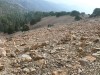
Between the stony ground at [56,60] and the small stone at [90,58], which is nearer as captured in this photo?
the stony ground at [56,60]

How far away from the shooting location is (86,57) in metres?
8.45

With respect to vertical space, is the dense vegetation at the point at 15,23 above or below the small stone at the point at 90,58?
below

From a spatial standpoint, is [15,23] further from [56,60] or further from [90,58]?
[90,58]

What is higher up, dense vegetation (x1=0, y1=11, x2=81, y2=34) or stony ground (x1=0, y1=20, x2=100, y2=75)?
stony ground (x1=0, y1=20, x2=100, y2=75)

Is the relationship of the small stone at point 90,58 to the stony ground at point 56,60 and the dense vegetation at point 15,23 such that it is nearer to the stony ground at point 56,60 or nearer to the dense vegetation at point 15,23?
the stony ground at point 56,60

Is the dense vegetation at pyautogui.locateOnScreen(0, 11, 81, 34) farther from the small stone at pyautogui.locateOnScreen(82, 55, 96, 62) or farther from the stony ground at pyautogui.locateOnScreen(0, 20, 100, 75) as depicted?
the small stone at pyautogui.locateOnScreen(82, 55, 96, 62)

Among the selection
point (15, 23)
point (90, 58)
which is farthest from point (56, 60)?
point (15, 23)

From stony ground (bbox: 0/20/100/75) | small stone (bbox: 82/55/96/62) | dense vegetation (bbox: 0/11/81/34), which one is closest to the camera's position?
stony ground (bbox: 0/20/100/75)

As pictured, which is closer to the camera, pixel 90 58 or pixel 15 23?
pixel 90 58

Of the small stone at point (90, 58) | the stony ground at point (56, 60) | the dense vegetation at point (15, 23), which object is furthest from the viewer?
the dense vegetation at point (15, 23)

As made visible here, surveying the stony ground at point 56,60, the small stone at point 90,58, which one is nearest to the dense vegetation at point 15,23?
the stony ground at point 56,60

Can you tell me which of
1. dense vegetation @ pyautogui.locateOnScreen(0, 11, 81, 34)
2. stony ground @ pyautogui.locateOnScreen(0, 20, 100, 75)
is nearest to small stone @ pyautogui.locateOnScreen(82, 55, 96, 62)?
stony ground @ pyautogui.locateOnScreen(0, 20, 100, 75)

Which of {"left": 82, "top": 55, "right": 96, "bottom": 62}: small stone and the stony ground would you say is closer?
the stony ground

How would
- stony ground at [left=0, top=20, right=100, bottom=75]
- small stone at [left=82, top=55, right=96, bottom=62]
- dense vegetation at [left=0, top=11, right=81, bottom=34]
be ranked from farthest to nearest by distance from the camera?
dense vegetation at [left=0, top=11, right=81, bottom=34] → small stone at [left=82, top=55, right=96, bottom=62] → stony ground at [left=0, top=20, right=100, bottom=75]
